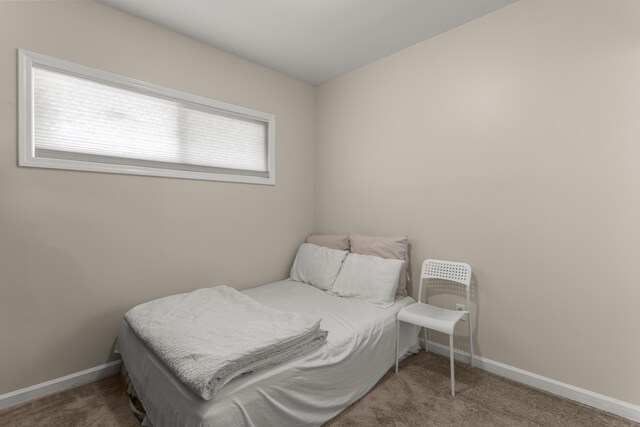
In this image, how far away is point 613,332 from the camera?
70.5 inches

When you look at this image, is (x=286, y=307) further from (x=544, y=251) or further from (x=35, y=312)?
(x=544, y=251)

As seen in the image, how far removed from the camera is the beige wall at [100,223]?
186 cm

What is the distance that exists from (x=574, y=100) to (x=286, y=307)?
2.45 metres

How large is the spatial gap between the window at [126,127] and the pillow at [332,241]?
0.85m

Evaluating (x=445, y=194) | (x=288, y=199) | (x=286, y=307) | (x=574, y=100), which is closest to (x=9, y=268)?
(x=286, y=307)

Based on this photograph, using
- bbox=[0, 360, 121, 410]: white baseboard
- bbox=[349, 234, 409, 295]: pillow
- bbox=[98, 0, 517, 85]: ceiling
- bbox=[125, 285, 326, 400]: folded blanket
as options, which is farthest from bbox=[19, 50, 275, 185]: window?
bbox=[0, 360, 121, 410]: white baseboard

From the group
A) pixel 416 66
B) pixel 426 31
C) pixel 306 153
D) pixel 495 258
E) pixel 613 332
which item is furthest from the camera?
pixel 306 153

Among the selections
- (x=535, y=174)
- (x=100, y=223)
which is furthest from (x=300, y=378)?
(x=535, y=174)

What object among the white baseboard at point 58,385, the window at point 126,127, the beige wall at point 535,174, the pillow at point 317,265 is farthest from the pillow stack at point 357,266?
the white baseboard at point 58,385

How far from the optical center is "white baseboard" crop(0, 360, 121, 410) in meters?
1.85

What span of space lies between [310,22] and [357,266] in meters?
2.05

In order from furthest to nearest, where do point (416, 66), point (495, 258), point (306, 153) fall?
point (306, 153), point (416, 66), point (495, 258)

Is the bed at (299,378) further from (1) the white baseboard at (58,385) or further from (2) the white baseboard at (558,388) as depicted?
(2) the white baseboard at (558,388)

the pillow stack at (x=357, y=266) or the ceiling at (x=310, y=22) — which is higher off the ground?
the ceiling at (x=310, y=22)
